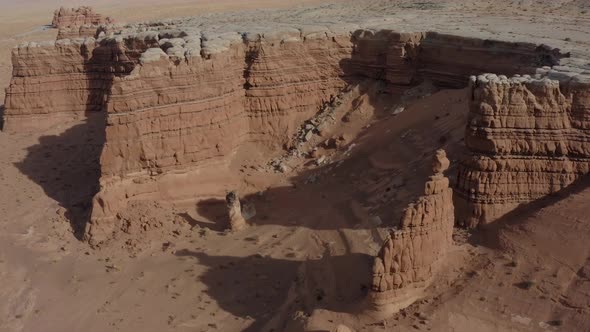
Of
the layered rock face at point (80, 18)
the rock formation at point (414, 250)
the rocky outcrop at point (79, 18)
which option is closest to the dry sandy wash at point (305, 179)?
the rock formation at point (414, 250)

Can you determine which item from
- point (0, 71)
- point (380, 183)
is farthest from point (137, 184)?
point (0, 71)

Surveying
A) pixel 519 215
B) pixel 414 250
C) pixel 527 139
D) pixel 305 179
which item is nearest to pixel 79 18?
pixel 305 179

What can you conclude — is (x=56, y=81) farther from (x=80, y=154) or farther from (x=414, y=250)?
(x=414, y=250)

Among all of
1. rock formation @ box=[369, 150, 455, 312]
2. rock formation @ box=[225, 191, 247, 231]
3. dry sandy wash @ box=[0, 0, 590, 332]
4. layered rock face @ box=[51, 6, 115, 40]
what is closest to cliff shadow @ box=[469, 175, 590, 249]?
A: dry sandy wash @ box=[0, 0, 590, 332]

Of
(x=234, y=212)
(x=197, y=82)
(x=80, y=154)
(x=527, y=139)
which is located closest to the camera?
(x=527, y=139)

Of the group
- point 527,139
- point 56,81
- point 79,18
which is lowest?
point 56,81

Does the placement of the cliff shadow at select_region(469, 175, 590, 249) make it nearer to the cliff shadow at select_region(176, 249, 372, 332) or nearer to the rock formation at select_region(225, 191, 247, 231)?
the cliff shadow at select_region(176, 249, 372, 332)

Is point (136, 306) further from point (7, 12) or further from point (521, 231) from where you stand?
point (7, 12)
